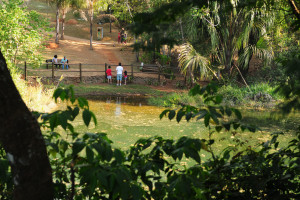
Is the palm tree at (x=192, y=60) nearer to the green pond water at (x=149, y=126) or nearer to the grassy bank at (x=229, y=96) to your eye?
the grassy bank at (x=229, y=96)

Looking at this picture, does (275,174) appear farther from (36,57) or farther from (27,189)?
(36,57)

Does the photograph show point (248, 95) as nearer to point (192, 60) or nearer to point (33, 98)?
point (192, 60)

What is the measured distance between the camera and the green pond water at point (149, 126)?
10.3m

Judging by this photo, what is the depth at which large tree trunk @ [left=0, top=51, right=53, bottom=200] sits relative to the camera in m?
2.21

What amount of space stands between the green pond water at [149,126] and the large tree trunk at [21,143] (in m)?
6.66

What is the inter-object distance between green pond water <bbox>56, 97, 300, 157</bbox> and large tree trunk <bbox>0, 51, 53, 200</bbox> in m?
6.66

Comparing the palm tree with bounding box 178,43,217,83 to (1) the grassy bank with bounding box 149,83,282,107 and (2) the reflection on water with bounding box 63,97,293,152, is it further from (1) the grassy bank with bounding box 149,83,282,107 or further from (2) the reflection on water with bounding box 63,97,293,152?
(2) the reflection on water with bounding box 63,97,293,152

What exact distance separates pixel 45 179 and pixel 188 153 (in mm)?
848

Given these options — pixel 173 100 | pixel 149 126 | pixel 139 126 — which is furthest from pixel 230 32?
pixel 139 126

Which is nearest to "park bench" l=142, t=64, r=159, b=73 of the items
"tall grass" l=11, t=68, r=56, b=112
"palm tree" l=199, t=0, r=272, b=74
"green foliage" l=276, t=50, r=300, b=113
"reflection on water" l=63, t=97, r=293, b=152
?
"palm tree" l=199, t=0, r=272, b=74

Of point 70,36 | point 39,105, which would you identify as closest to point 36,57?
point 39,105

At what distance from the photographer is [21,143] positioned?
2238mm

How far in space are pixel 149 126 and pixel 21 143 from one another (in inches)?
388

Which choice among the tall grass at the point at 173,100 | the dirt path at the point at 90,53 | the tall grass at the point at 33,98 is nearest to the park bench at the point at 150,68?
the dirt path at the point at 90,53
